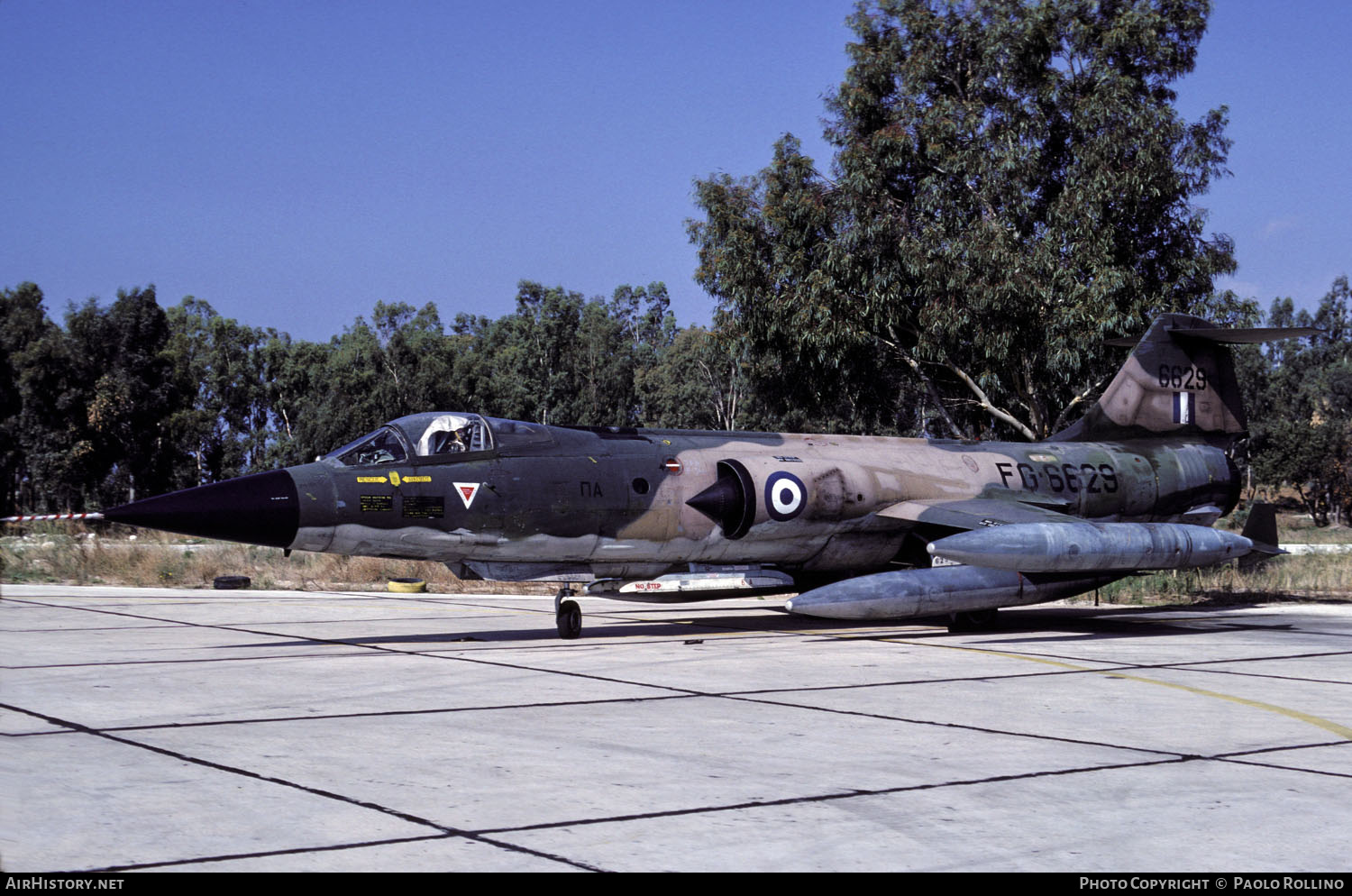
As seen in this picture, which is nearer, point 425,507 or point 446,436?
point 425,507

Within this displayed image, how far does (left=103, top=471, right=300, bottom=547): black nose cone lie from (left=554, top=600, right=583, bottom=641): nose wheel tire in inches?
119

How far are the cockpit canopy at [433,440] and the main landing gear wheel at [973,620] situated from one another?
5.40m

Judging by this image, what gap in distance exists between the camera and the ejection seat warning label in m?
12.2

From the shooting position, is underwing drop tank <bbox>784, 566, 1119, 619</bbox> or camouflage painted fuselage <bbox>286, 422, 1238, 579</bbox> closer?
camouflage painted fuselage <bbox>286, 422, 1238, 579</bbox>

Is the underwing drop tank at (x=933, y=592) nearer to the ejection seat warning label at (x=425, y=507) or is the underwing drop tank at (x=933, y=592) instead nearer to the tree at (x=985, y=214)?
the ejection seat warning label at (x=425, y=507)

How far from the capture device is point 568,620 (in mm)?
13234

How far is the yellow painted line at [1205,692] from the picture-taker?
7.75m

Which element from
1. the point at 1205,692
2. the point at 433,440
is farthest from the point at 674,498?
the point at 1205,692

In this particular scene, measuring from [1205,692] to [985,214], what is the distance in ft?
76.7

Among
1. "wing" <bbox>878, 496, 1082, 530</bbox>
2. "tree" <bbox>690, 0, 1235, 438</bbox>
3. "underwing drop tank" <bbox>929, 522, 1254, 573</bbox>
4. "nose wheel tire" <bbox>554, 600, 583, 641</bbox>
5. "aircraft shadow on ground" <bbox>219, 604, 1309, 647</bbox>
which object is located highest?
"tree" <bbox>690, 0, 1235, 438</bbox>

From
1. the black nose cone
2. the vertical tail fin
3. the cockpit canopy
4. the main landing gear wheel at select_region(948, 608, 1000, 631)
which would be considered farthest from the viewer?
the vertical tail fin

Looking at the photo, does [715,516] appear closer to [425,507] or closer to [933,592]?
[933,592]

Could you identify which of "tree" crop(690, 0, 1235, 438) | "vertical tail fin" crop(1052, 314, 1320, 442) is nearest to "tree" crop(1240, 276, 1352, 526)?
"tree" crop(690, 0, 1235, 438)

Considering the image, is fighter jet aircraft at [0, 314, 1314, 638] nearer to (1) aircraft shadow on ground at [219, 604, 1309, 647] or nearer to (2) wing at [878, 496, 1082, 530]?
(2) wing at [878, 496, 1082, 530]
